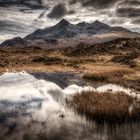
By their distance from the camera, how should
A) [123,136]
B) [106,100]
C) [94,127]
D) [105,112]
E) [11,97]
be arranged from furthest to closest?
[11,97]
[106,100]
[105,112]
[94,127]
[123,136]

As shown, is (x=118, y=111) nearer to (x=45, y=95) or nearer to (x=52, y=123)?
(x=52, y=123)

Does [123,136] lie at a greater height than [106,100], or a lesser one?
lesser

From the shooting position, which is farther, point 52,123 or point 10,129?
point 52,123

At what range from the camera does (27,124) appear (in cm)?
→ 2014

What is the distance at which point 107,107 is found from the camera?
21734 millimetres

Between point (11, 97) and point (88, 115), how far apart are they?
381 inches

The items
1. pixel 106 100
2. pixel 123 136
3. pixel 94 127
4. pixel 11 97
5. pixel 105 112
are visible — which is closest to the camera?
pixel 123 136

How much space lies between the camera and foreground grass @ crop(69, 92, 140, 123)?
2088 centimetres

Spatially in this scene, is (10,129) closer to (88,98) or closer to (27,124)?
(27,124)

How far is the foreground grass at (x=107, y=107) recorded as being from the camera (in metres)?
20.9

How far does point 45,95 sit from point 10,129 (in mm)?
11377

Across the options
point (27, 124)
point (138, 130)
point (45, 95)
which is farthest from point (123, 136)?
point (45, 95)

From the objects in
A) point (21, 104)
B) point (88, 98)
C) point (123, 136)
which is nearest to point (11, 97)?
point (21, 104)

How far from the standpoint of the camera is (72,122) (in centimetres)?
2066
